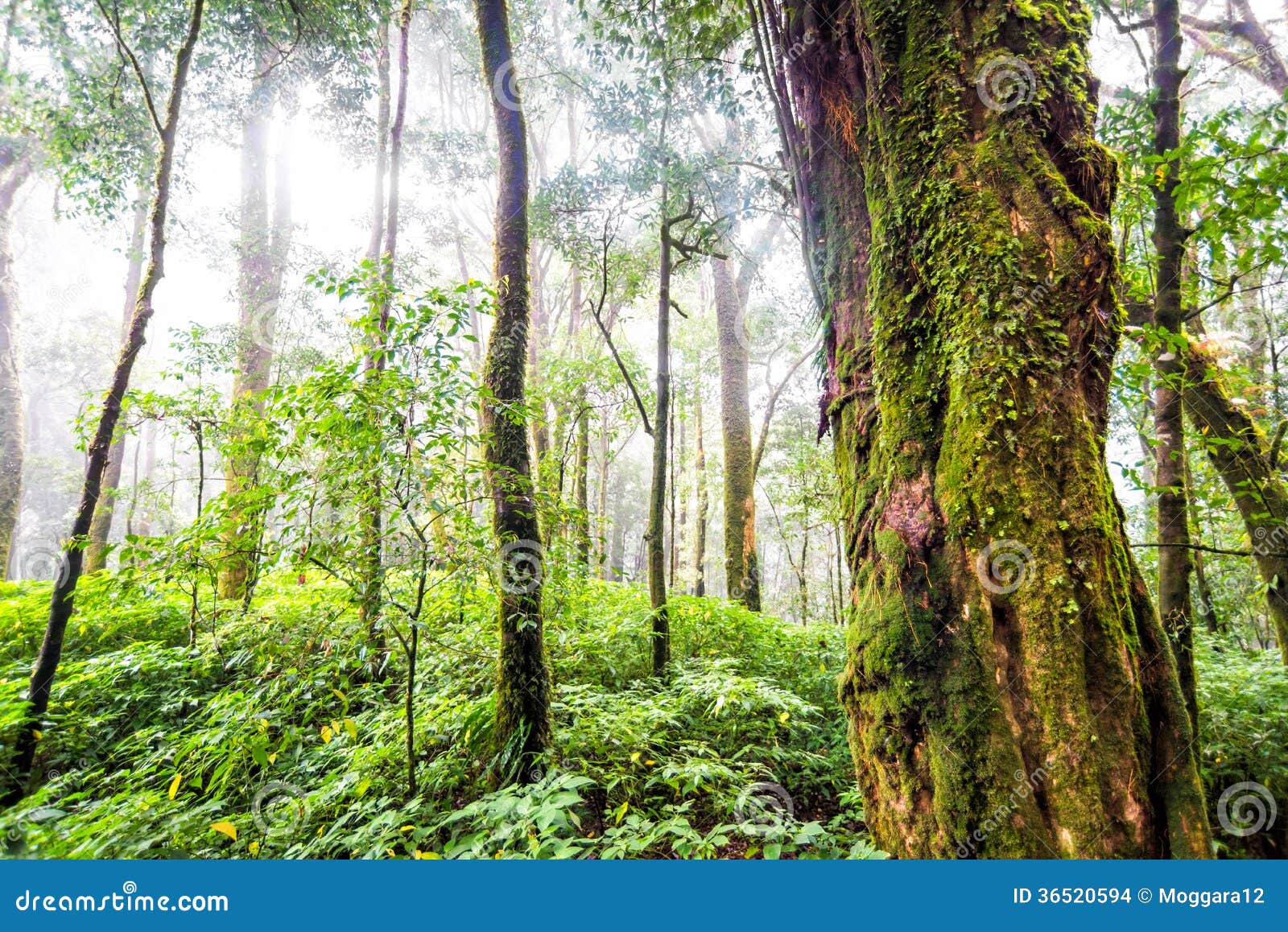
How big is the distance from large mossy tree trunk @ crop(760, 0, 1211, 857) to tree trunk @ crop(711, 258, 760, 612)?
579cm

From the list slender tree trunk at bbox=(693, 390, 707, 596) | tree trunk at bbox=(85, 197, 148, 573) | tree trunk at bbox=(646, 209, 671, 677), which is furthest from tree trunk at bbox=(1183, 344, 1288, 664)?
tree trunk at bbox=(85, 197, 148, 573)

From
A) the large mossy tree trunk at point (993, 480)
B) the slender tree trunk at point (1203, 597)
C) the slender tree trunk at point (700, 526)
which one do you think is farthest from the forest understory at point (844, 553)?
the slender tree trunk at point (700, 526)

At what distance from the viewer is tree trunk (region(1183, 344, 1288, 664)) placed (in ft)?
13.3

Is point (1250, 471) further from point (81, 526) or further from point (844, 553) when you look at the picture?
point (81, 526)

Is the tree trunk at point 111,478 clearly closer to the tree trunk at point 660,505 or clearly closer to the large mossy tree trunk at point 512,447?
the large mossy tree trunk at point 512,447

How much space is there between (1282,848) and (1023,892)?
2743mm

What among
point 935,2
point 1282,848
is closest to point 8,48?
point 935,2

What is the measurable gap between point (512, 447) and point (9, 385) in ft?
42.2

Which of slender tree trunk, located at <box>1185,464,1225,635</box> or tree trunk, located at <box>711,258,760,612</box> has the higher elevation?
tree trunk, located at <box>711,258,760,612</box>

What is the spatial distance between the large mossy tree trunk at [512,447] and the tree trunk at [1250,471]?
181 inches

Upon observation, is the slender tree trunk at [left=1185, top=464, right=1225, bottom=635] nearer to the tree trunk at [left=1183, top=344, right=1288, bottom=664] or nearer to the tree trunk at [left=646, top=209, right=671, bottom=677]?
the tree trunk at [left=1183, top=344, right=1288, bottom=664]

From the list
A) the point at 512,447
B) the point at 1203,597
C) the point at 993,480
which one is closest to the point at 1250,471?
the point at 1203,597

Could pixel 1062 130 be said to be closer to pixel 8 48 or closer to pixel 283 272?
pixel 283 272

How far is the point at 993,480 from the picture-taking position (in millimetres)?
1971
